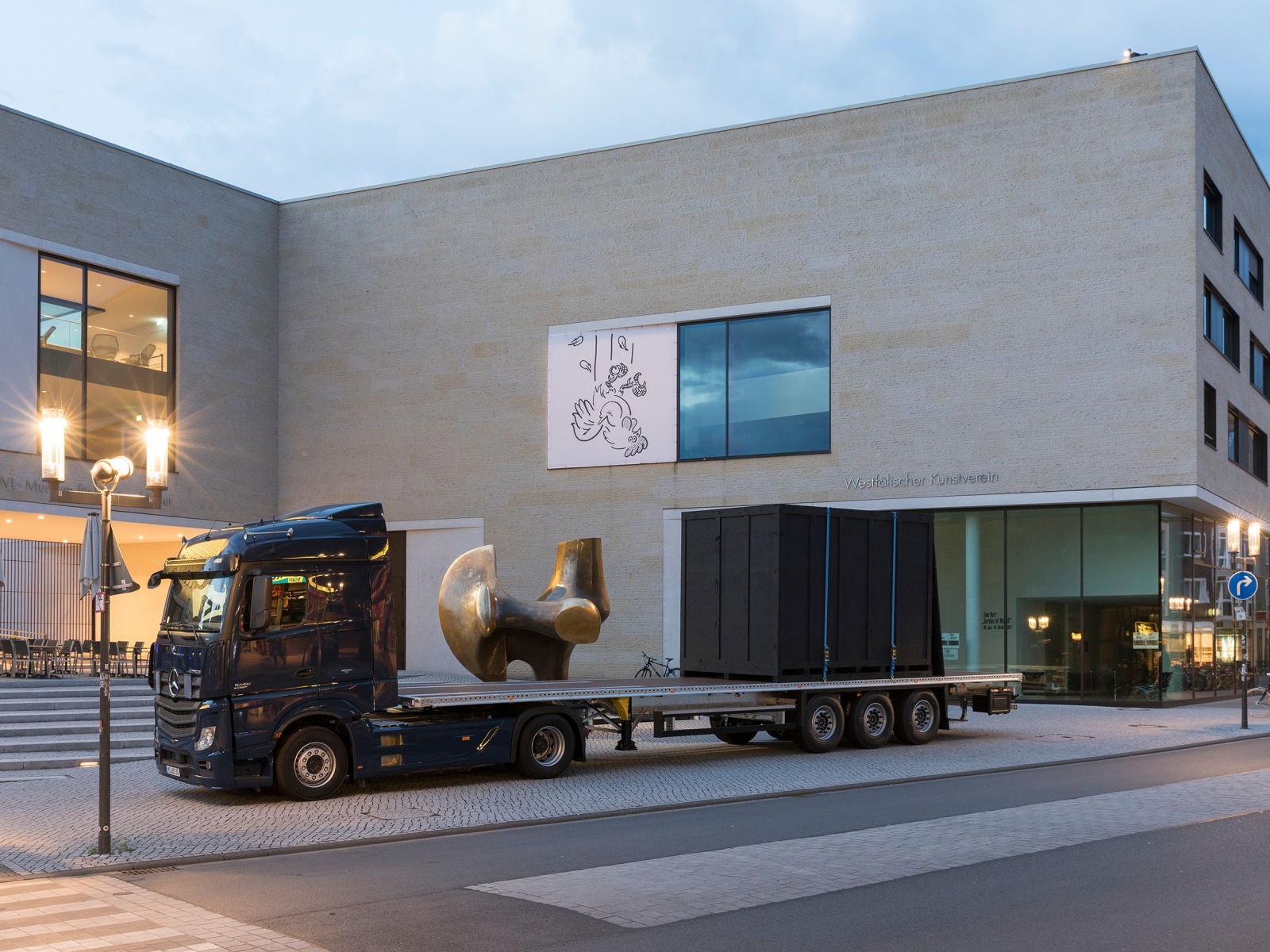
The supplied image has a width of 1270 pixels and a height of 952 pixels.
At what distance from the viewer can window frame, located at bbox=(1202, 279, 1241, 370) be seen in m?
28.8

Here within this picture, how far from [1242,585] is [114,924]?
67.8 feet

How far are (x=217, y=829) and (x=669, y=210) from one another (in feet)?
73.3

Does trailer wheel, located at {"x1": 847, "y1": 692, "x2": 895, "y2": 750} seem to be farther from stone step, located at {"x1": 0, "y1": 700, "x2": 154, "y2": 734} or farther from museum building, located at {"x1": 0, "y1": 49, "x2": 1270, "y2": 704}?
stone step, located at {"x1": 0, "y1": 700, "x2": 154, "y2": 734}

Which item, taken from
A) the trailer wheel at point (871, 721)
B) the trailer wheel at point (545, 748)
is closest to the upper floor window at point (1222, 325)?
the trailer wheel at point (871, 721)

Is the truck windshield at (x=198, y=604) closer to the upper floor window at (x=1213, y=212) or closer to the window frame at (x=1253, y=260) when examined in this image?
the upper floor window at (x=1213, y=212)

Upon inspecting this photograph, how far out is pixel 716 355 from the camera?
101 feet

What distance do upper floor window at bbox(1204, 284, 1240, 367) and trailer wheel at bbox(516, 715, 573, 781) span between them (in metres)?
19.6

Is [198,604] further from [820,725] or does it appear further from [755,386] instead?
[755,386]

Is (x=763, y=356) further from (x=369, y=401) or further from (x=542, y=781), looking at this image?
(x=542, y=781)

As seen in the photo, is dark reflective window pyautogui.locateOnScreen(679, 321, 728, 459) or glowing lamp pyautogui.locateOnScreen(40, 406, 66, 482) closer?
glowing lamp pyautogui.locateOnScreen(40, 406, 66, 482)

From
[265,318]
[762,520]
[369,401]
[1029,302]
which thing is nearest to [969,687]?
[762,520]

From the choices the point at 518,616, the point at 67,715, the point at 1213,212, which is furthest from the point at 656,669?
the point at 1213,212

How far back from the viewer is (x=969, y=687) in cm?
2027

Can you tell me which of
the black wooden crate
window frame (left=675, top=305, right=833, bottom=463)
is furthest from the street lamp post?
window frame (left=675, top=305, right=833, bottom=463)
